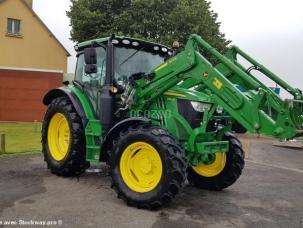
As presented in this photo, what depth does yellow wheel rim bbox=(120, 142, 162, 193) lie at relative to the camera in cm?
648

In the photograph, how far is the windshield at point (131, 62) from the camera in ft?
25.7

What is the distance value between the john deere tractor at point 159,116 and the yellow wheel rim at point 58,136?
0.8 inches

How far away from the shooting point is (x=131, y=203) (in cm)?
639

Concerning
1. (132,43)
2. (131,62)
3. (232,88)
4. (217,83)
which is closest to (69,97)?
(131,62)

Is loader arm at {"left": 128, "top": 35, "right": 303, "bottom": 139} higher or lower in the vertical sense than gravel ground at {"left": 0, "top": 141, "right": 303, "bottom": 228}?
higher

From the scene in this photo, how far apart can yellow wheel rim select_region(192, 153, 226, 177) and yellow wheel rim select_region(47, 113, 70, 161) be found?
265cm

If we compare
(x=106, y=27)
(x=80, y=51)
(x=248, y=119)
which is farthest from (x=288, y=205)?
(x=106, y=27)

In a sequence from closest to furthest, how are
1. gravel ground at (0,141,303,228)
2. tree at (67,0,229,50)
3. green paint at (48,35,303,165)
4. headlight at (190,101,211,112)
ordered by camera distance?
gravel ground at (0,141,303,228)
green paint at (48,35,303,165)
headlight at (190,101,211,112)
tree at (67,0,229,50)

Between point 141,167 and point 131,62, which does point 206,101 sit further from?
point 131,62

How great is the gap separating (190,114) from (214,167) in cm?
141

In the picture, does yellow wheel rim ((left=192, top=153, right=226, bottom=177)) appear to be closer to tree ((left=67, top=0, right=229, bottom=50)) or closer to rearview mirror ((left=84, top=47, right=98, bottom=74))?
rearview mirror ((left=84, top=47, right=98, bottom=74))

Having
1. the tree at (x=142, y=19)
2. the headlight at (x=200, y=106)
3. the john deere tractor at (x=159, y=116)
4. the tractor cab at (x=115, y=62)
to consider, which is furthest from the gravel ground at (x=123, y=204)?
the tree at (x=142, y=19)

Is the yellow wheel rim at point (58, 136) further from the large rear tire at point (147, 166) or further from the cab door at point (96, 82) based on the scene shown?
the large rear tire at point (147, 166)

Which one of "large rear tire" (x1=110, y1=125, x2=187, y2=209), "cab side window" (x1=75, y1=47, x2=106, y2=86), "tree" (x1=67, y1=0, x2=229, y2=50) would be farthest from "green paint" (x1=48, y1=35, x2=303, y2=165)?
"tree" (x1=67, y1=0, x2=229, y2=50)
